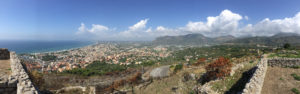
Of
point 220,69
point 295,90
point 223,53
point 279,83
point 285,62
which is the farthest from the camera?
point 223,53

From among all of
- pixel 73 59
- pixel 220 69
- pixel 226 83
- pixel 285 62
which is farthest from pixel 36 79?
pixel 73 59

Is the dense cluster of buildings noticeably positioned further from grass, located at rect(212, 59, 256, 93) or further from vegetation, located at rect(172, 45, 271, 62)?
grass, located at rect(212, 59, 256, 93)

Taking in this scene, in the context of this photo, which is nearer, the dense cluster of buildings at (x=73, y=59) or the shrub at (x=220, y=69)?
the shrub at (x=220, y=69)

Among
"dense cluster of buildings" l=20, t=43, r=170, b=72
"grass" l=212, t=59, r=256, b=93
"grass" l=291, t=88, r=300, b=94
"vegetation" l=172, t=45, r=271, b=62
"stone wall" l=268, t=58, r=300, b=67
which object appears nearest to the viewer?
"grass" l=291, t=88, r=300, b=94

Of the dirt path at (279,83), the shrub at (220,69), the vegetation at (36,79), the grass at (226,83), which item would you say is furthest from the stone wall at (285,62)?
the vegetation at (36,79)

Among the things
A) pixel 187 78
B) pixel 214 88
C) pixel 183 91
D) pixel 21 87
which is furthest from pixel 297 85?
pixel 21 87

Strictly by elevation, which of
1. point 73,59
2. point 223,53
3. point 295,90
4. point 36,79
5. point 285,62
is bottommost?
point 73,59

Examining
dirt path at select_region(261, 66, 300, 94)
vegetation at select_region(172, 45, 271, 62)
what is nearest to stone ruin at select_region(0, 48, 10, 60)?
dirt path at select_region(261, 66, 300, 94)

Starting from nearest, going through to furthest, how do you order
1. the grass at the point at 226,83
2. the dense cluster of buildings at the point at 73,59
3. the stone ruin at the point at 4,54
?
the grass at the point at 226,83
the stone ruin at the point at 4,54
the dense cluster of buildings at the point at 73,59

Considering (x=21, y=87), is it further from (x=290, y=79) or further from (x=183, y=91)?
(x=290, y=79)

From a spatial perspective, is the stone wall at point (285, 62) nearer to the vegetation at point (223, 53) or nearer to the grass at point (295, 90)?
the grass at point (295, 90)

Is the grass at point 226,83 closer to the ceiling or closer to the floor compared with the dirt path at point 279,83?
closer to the floor

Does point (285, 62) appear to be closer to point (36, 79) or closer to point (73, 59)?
point (36, 79)
